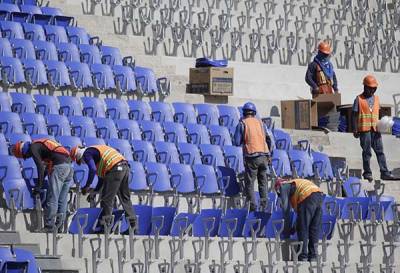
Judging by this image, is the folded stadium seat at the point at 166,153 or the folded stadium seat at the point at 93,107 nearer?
the folded stadium seat at the point at 166,153

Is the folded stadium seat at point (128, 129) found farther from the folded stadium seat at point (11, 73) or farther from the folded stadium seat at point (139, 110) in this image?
the folded stadium seat at point (11, 73)

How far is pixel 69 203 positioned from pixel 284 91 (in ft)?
23.3

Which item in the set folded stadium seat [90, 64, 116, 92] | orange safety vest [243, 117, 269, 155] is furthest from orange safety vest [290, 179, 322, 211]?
folded stadium seat [90, 64, 116, 92]

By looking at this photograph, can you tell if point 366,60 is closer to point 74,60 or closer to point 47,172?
point 74,60

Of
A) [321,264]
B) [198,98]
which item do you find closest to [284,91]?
[198,98]

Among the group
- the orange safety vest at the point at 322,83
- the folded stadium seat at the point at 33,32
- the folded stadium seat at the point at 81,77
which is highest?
the folded stadium seat at the point at 33,32

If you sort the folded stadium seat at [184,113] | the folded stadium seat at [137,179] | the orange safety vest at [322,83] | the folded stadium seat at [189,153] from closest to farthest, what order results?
the folded stadium seat at [137,179] → the folded stadium seat at [189,153] → the folded stadium seat at [184,113] → the orange safety vest at [322,83]

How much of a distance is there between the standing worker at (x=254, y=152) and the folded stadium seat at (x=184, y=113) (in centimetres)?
149

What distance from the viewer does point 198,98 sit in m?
18.9

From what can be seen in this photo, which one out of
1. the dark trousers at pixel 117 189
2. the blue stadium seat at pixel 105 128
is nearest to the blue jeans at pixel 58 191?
the dark trousers at pixel 117 189

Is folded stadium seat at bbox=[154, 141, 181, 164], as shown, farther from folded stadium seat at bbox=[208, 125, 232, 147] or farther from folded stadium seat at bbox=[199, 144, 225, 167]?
folded stadium seat at bbox=[208, 125, 232, 147]

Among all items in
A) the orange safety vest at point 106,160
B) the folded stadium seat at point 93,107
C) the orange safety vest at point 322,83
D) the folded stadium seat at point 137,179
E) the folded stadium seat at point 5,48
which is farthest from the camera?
the orange safety vest at point 322,83

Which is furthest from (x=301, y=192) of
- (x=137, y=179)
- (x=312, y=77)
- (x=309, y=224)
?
(x=312, y=77)

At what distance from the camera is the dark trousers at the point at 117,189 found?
13.9 metres
